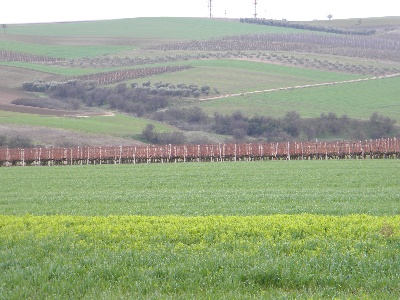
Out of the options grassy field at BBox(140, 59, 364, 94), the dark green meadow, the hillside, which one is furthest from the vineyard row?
grassy field at BBox(140, 59, 364, 94)

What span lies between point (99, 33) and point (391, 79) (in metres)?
65.8

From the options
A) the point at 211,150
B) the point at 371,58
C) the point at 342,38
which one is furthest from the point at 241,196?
the point at 342,38

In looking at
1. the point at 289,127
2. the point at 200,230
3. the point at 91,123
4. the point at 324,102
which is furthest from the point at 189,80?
the point at 200,230

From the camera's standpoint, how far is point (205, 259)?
941 cm

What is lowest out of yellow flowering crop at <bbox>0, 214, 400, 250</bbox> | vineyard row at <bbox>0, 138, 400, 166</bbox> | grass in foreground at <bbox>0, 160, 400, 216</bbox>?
vineyard row at <bbox>0, 138, 400, 166</bbox>

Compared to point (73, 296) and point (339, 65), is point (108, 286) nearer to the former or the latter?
point (73, 296)

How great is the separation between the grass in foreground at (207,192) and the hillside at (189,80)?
31.6 meters

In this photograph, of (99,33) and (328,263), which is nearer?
(328,263)

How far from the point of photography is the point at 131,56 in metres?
105

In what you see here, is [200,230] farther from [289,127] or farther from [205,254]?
[289,127]

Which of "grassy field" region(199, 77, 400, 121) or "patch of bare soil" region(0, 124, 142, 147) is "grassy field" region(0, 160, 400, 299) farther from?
"grassy field" region(199, 77, 400, 121)

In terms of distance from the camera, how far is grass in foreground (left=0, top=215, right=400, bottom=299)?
8.31 m

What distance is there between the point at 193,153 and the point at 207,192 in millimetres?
28692

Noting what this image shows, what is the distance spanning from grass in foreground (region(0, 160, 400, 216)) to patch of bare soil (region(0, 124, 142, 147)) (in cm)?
2605
